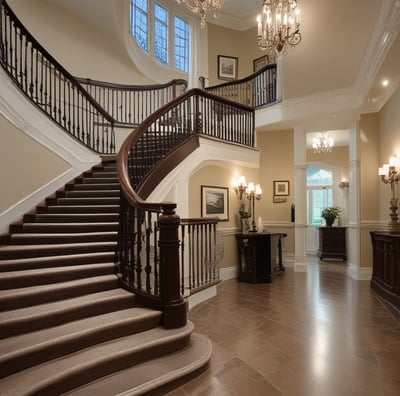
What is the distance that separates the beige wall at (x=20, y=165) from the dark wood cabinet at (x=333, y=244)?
7.66 meters

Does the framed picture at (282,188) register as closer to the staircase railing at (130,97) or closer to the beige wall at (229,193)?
the beige wall at (229,193)

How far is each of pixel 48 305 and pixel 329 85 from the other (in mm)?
5836

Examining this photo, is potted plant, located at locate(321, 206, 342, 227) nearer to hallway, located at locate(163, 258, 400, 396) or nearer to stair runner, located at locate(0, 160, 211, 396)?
hallway, located at locate(163, 258, 400, 396)

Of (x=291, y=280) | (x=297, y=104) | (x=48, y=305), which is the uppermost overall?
(x=297, y=104)

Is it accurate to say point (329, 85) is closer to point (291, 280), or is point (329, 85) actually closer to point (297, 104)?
point (297, 104)

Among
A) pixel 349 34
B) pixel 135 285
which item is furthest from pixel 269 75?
pixel 135 285

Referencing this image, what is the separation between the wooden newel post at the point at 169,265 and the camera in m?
2.64

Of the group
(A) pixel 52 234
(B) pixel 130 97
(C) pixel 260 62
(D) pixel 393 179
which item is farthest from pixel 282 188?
(A) pixel 52 234

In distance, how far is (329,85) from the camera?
5574mm

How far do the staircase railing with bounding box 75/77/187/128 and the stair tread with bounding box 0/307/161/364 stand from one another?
5.33m

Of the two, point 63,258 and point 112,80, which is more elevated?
point 112,80

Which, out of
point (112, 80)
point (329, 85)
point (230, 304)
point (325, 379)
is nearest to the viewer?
point (325, 379)

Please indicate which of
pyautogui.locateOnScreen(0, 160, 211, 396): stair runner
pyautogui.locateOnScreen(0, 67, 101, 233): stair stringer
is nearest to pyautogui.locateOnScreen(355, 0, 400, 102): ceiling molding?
pyautogui.locateOnScreen(0, 160, 211, 396): stair runner

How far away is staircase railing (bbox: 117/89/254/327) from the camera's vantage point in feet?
8.77
